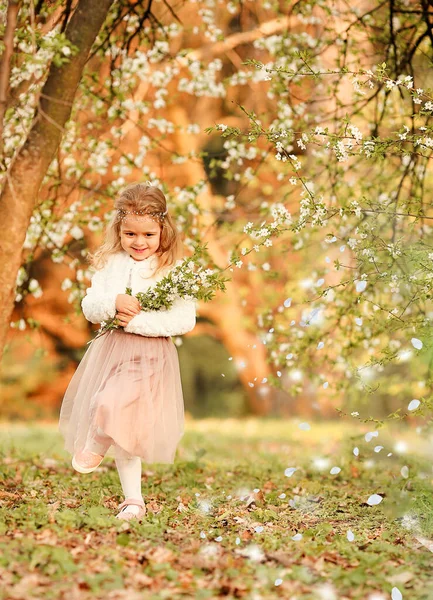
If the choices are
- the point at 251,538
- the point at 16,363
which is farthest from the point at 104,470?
the point at 16,363

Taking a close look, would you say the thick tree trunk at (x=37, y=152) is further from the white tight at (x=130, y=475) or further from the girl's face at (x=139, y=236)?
the white tight at (x=130, y=475)

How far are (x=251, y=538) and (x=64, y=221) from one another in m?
3.01

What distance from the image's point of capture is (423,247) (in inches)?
167

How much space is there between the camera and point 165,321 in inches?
160

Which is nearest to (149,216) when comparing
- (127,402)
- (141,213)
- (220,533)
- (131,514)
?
(141,213)

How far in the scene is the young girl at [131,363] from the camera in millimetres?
3949

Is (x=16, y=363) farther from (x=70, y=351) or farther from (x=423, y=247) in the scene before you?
(x=423, y=247)

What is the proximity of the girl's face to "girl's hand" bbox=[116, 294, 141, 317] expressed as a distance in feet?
0.99

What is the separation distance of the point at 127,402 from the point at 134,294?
0.57 m

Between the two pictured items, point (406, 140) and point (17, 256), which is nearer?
point (406, 140)

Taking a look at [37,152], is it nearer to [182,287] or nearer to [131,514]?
[182,287]

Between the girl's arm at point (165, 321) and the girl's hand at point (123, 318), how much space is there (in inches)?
0.6

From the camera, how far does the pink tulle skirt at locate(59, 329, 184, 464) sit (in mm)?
3900

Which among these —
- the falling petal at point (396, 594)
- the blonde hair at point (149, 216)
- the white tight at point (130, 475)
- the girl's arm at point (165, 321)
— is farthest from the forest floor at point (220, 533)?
the blonde hair at point (149, 216)
